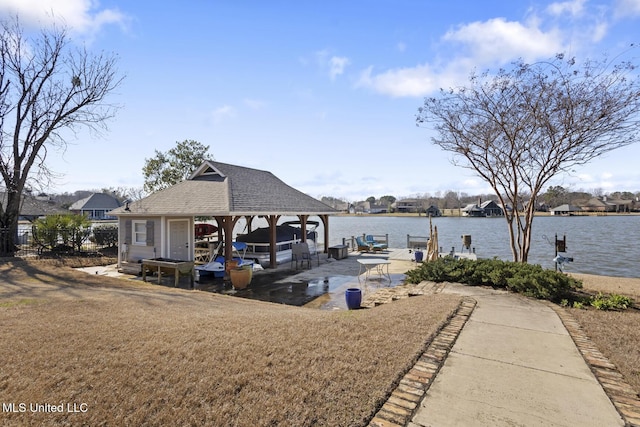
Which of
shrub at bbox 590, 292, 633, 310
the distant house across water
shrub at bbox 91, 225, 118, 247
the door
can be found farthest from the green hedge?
the distant house across water

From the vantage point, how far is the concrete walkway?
316cm

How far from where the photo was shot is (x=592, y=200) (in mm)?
92688

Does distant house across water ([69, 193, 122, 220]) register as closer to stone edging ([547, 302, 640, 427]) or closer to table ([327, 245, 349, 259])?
table ([327, 245, 349, 259])

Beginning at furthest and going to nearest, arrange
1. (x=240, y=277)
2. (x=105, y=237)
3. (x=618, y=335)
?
(x=105, y=237) → (x=240, y=277) → (x=618, y=335)

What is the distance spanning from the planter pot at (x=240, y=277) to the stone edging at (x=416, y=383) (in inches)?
293

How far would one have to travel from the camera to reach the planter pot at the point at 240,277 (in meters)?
11.3

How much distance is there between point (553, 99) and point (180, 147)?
96.5ft

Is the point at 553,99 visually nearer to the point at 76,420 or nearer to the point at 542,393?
the point at 542,393

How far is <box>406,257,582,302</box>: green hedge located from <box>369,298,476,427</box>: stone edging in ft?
11.3

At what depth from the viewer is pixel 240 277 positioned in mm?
11352

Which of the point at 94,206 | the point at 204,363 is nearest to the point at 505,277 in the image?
the point at 204,363

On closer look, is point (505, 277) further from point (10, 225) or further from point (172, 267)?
point (10, 225)

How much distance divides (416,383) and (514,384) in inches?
44.1

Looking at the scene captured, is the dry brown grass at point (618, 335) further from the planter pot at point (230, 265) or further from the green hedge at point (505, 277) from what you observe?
the planter pot at point (230, 265)
